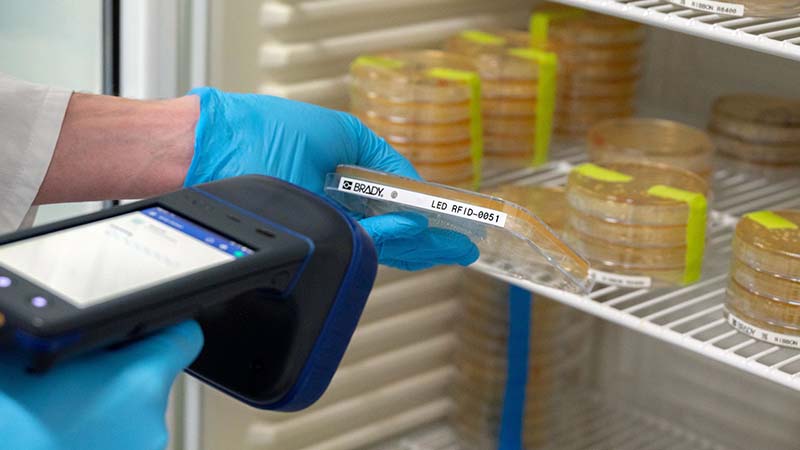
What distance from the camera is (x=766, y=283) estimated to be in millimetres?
1438

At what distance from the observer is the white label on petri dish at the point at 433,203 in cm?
121

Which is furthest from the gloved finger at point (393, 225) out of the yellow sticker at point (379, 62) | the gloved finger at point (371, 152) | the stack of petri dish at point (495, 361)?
the stack of petri dish at point (495, 361)

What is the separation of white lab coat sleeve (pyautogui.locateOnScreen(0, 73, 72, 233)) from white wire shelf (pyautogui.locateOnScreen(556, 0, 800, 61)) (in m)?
0.71

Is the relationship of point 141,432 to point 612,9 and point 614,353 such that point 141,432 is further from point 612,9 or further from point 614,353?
point 614,353

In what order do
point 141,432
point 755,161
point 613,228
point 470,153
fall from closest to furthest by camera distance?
point 141,432
point 613,228
point 470,153
point 755,161

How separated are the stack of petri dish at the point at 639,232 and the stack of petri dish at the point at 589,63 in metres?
0.38

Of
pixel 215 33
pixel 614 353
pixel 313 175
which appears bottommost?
pixel 614 353

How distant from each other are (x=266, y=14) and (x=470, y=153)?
0.38 meters

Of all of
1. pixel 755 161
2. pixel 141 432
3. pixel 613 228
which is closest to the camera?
pixel 141 432

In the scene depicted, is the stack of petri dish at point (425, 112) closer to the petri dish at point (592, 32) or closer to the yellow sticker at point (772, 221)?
the petri dish at point (592, 32)

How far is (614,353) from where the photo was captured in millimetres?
2326

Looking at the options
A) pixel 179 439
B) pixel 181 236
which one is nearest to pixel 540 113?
pixel 179 439

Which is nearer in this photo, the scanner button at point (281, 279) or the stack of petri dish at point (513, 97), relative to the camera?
the scanner button at point (281, 279)

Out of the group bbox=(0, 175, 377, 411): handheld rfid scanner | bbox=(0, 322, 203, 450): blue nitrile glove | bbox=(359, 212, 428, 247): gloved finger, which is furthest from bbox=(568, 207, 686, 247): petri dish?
bbox=(0, 322, 203, 450): blue nitrile glove
